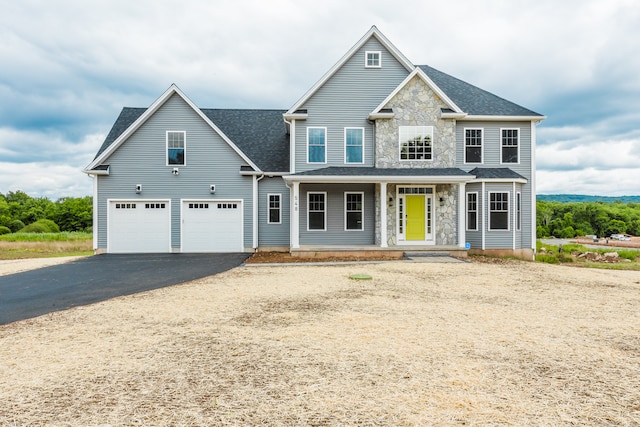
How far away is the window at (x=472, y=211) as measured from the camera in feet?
57.0

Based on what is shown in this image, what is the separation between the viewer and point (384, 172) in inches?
657

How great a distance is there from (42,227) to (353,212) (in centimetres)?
4231

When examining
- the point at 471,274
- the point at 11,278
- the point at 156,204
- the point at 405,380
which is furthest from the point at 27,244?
the point at 405,380

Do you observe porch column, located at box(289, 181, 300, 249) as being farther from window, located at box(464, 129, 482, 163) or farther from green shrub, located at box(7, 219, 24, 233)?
green shrub, located at box(7, 219, 24, 233)

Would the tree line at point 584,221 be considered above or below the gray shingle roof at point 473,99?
below

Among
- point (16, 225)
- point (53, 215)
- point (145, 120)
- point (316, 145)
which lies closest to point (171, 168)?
point (145, 120)

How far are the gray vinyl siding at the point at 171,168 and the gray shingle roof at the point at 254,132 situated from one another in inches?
60.1

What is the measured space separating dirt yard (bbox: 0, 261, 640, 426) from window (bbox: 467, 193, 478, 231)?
8688 millimetres

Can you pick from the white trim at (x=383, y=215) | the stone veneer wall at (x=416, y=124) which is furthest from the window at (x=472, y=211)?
Result: the white trim at (x=383, y=215)

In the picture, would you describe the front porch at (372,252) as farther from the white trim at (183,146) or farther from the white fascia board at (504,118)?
the white trim at (183,146)

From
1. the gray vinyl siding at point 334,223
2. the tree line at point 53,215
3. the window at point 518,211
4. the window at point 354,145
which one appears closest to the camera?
the window at point 518,211

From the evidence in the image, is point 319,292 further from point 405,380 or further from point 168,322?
point 405,380

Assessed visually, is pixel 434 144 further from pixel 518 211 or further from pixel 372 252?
pixel 372 252

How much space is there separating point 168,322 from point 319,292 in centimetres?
347
